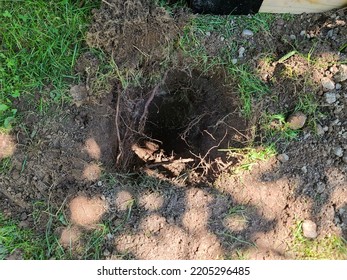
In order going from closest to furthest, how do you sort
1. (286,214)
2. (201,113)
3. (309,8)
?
1. (286,214)
2. (309,8)
3. (201,113)

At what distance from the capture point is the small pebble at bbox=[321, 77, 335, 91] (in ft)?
6.66

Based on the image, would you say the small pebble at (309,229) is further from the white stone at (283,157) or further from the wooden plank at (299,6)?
the wooden plank at (299,6)

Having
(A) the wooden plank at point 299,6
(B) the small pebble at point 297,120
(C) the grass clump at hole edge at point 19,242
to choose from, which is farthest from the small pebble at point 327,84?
(C) the grass clump at hole edge at point 19,242

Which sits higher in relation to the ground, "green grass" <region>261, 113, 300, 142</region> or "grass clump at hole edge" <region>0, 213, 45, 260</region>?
"green grass" <region>261, 113, 300, 142</region>

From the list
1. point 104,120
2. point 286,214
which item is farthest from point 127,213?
point 286,214

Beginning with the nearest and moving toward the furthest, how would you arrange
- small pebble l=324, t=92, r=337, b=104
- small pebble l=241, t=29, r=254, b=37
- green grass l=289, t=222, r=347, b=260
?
green grass l=289, t=222, r=347, b=260
small pebble l=324, t=92, r=337, b=104
small pebble l=241, t=29, r=254, b=37

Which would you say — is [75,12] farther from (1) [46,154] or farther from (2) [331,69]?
(2) [331,69]

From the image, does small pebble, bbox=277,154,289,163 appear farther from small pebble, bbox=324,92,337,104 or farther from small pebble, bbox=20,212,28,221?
small pebble, bbox=20,212,28,221

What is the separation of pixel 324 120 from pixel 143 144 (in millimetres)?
1027

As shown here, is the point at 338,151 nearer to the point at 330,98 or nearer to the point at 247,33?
the point at 330,98

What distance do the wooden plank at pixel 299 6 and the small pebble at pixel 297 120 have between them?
57 cm

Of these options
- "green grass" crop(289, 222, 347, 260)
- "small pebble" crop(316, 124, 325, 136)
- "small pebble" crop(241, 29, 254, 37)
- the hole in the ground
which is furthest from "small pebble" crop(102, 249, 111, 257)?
"small pebble" crop(241, 29, 254, 37)

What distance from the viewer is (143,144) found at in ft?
7.72

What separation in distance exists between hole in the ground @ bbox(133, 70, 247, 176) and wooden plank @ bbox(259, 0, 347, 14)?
18.0 inches
